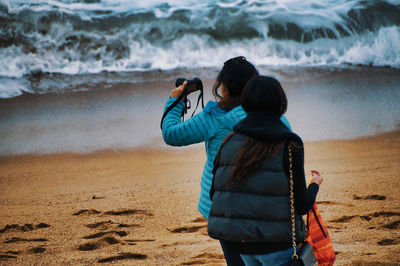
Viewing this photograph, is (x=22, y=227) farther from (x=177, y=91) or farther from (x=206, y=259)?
(x=177, y=91)

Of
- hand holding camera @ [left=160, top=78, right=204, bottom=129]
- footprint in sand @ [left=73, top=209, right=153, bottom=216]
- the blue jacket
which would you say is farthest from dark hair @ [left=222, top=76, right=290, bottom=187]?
footprint in sand @ [left=73, top=209, right=153, bottom=216]

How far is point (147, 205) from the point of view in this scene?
4754mm

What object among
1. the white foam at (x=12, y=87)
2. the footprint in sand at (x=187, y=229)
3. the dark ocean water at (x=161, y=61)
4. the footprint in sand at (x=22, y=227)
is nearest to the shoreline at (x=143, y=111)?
the dark ocean water at (x=161, y=61)

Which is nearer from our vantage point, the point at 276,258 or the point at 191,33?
the point at 276,258

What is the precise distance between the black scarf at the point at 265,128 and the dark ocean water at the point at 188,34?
26.3 ft

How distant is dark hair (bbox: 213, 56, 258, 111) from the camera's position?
197cm

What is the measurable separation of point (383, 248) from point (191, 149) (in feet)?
13.0

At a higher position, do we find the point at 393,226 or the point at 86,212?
the point at 393,226

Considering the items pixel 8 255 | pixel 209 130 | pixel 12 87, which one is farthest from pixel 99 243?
pixel 12 87

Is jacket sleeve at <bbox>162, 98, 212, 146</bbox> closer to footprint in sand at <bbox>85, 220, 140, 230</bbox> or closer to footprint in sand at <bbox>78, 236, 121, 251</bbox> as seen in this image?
footprint in sand at <bbox>78, 236, 121, 251</bbox>

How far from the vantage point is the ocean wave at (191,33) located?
9758 millimetres

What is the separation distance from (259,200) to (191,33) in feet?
30.1

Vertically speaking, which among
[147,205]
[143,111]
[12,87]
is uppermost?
[12,87]

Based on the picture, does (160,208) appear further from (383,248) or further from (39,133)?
(39,133)
